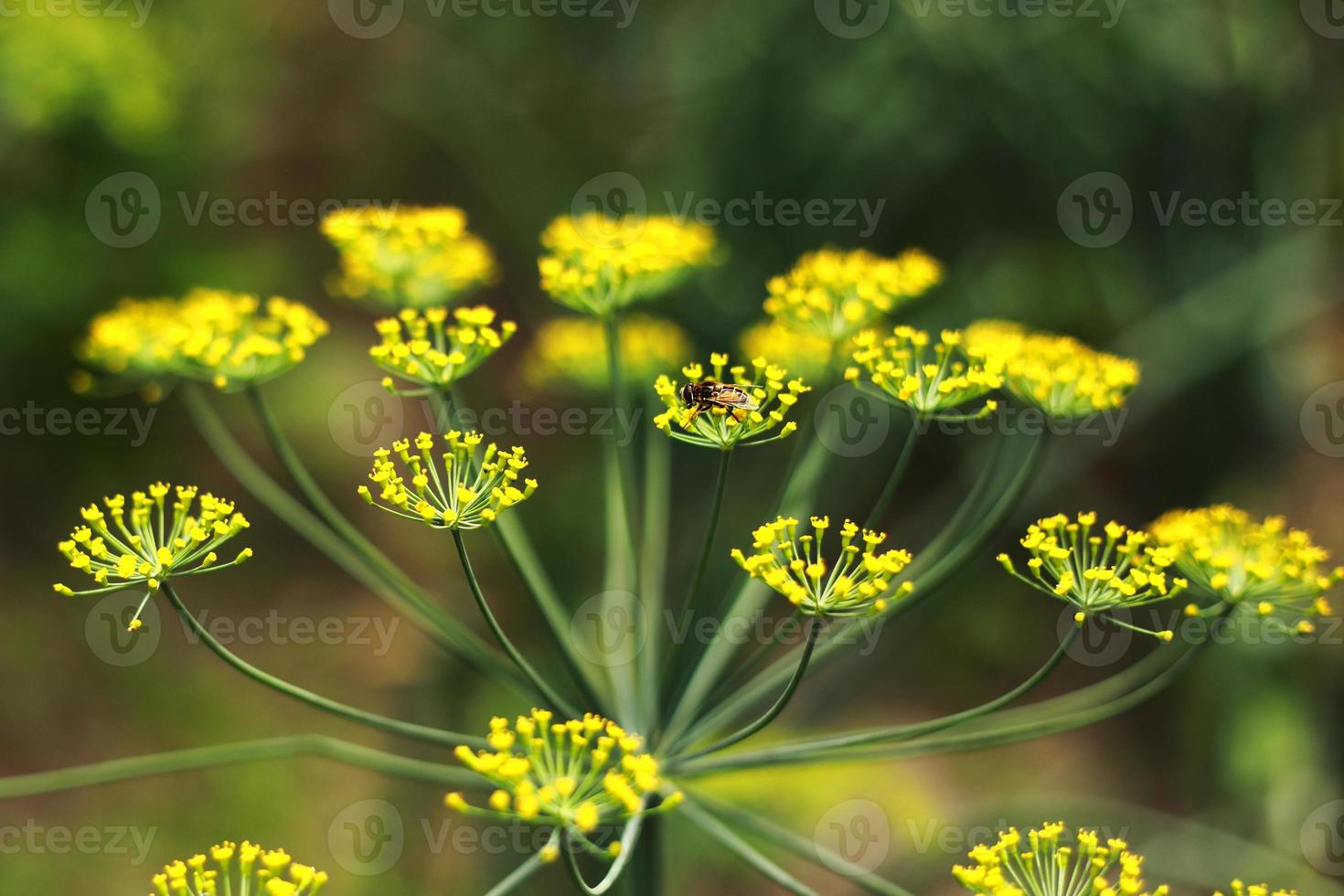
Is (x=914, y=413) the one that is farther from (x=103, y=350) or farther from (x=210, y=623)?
(x=210, y=623)

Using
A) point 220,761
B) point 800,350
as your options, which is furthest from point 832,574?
point 220,761

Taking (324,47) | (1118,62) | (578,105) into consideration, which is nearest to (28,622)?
(324,47)
